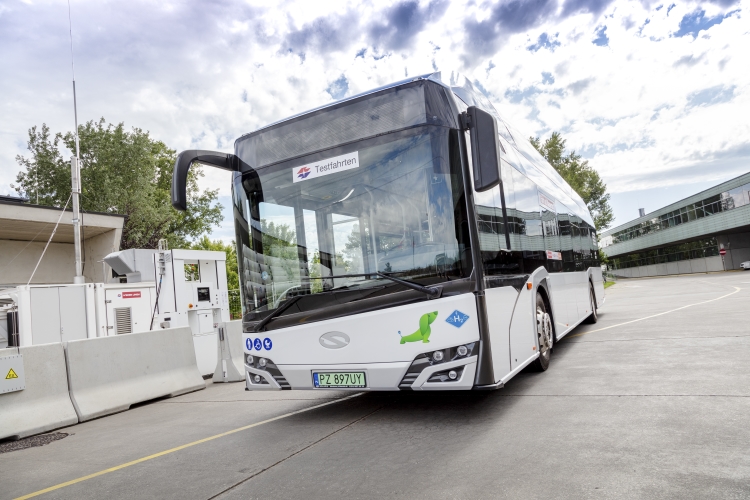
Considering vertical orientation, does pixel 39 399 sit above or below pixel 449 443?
above

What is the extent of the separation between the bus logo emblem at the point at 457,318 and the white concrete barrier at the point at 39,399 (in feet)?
17.7

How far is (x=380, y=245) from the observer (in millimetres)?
5113

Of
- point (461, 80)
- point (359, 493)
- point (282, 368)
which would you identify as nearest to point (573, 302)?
point (461, 80)

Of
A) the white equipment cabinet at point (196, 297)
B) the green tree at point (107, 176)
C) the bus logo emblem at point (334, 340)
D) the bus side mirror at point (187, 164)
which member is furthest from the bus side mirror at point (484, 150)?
the green tree at point (107, 176)

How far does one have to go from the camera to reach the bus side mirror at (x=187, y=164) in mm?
5590

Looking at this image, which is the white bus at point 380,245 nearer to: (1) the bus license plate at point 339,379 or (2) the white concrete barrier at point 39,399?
(1) the bus license plate at point 339,379

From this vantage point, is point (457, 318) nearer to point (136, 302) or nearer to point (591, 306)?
point (591, 306)

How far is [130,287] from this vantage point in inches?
461

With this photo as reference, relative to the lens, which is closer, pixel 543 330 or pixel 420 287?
pixel 420 287

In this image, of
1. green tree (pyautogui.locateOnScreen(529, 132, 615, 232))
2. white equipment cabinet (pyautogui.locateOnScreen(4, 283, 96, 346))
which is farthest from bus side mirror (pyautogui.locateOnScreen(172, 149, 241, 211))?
green tree (pyautogui.locateOnScreen(529, 132, 615, 232))

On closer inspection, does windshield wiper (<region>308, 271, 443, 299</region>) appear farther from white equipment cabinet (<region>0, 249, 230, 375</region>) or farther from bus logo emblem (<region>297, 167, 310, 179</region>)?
white equipment cabinet (<region>0, 249, 230, 375</region>)

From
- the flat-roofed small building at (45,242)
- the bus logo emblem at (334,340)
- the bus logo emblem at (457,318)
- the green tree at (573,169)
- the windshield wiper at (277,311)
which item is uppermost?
the green tree at (573,169)

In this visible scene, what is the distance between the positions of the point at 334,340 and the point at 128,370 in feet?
15.1

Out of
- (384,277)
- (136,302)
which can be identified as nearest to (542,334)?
(384,277)
